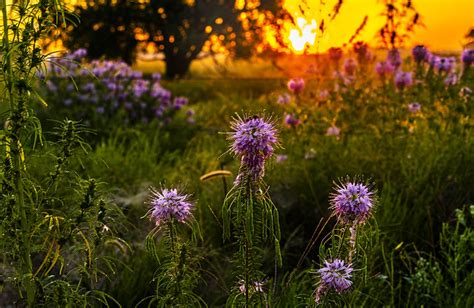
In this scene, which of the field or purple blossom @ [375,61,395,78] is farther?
purple blossom @ [375,61,395,78]

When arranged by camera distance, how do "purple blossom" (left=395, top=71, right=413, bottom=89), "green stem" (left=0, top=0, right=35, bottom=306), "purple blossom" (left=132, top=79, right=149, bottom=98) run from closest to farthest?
"green stem" (left=0, top=0, right=35, bottom=306) < "purple blossom" (left=395, top=71, right=413, bottom=89) < "purple blossom" (left=132, top=79, right=149, bottom=98)

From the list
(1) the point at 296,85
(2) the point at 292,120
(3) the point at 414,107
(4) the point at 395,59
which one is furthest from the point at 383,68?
(2) the point at 292,120

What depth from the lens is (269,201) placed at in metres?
2.06

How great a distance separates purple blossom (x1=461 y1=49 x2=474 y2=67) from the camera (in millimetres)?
5734

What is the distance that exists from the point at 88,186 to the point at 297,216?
275 cm

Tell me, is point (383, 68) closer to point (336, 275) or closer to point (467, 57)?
point (467, 57)

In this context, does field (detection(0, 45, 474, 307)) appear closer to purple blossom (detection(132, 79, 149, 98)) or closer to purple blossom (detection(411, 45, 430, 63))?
purple blossom (detection(411, 45, 430, 63))

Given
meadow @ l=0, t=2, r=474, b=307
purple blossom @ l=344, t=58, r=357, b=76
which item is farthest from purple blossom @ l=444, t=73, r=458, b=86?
purple blossom @ l=344, t=58, r=357, b=76

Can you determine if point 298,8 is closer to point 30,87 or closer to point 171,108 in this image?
point 30,87

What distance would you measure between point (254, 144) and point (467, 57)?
4421 millimetres

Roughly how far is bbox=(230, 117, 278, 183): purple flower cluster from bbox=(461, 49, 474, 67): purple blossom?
434 centimetres

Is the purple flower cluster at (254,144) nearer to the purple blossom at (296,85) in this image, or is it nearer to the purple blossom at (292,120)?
the purple blossom at (292,120)

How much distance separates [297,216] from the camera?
4883 mm

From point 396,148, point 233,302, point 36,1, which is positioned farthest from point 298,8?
point 233,302
